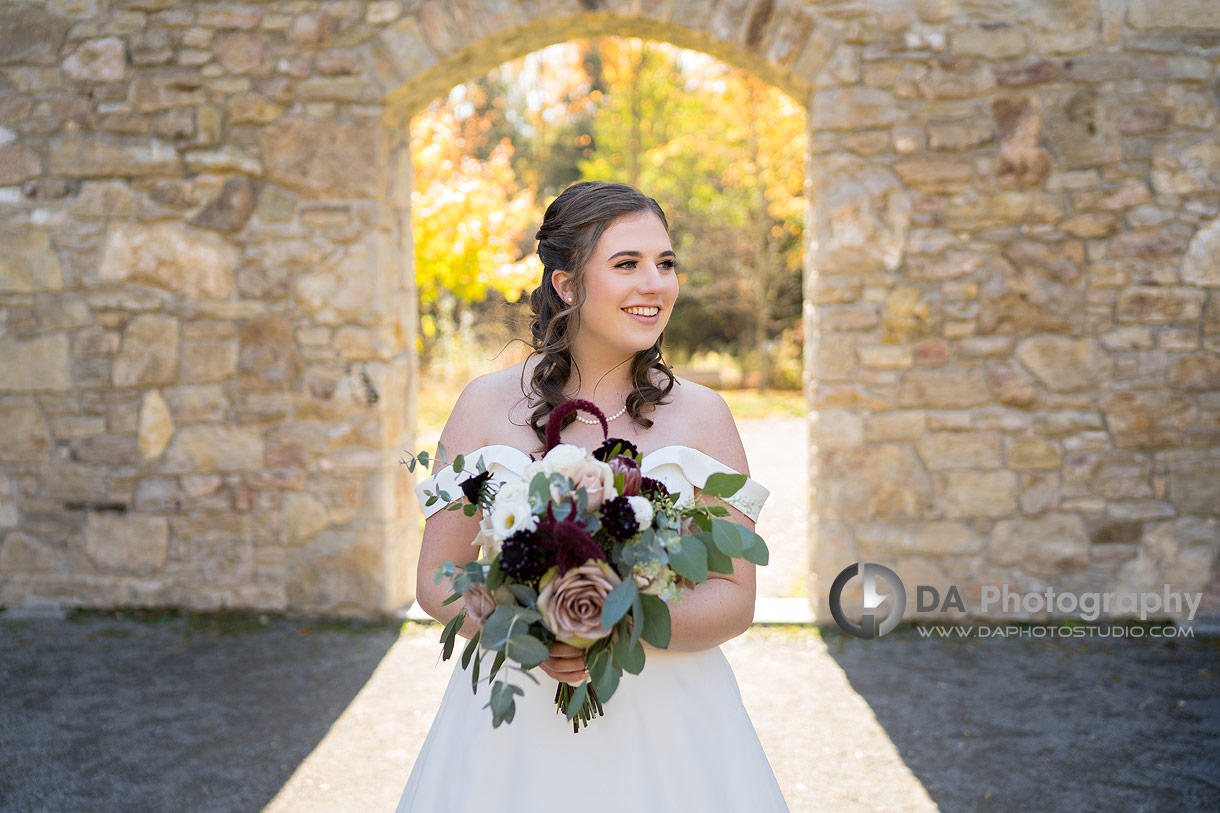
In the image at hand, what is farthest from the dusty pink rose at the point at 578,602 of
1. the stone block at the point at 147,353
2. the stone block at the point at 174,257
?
the stone block at the point at 147,353

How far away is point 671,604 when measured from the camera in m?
1.63

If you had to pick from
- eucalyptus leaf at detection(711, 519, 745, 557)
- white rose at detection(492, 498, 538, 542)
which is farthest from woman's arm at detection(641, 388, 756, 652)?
white rose at detection(492, 498, 538, 542)

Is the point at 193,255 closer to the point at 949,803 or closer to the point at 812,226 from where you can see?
the point at 812,226

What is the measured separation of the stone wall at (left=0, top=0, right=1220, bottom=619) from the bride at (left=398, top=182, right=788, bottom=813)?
2.97m

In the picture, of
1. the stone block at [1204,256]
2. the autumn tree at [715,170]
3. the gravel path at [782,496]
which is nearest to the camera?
the stone block at [1204,256]

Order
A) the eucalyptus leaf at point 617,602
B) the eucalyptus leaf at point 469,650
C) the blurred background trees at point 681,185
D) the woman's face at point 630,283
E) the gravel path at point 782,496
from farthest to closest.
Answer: the blurred background trees at point 681,185 < the gravel path at point 782,496 < the woman's face at point 630,283 < the eucalyptus leaf at point 469,650 < the eucalyptus leaf at point 617,602

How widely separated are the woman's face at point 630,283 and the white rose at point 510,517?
0.51 m

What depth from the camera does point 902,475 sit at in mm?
4613

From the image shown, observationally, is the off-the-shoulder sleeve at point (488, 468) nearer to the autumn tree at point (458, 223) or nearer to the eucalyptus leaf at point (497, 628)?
the eucalyptus leaf at point (497, 628)

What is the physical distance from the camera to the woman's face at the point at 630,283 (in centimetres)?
174

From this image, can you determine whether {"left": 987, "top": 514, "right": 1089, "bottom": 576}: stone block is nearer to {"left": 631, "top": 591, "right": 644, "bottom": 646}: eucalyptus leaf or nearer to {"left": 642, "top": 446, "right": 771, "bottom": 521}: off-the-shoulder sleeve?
{"left": 642, "top": 446, "right": 771, "bottom": 521}: off-the-shoulder sleeve

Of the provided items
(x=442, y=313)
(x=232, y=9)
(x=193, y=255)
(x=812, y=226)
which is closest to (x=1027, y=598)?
(x=812, y=226)

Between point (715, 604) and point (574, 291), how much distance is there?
2.33ft
